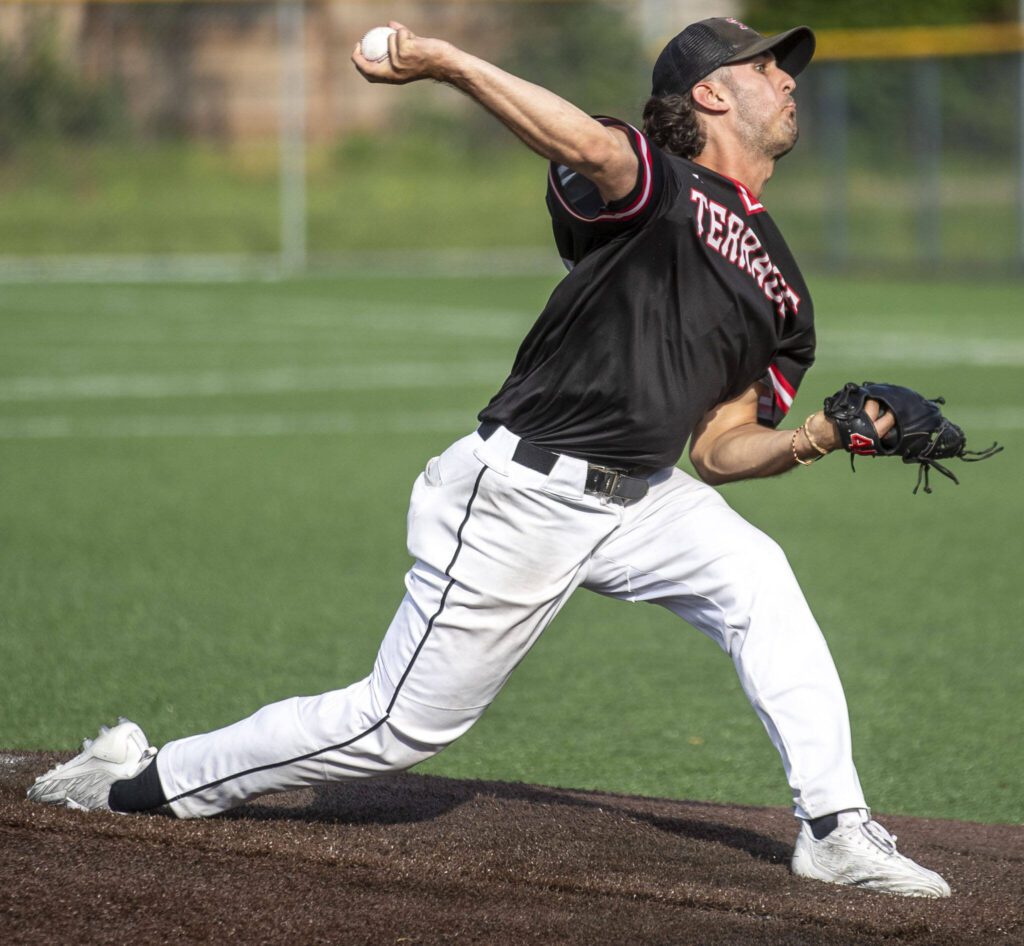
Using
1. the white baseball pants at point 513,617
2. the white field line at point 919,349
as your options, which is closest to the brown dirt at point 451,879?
A: the white baseball pants at point 513,617

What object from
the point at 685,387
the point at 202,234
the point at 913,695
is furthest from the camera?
the point at 202,234

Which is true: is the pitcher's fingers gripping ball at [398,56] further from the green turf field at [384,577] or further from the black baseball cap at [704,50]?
the green turf field at [384,577]

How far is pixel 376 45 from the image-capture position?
3.75 m

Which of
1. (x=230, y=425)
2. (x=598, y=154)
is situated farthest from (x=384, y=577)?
(x=230, y=425)

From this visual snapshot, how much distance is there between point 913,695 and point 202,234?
2362 centimetres

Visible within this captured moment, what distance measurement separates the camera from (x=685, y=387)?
415 centimetres

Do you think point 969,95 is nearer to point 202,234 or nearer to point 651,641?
point 202,234

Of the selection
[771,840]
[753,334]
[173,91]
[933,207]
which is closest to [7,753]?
[771,840]

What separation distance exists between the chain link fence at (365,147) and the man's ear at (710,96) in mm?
20926

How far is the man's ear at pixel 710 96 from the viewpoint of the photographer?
4.38 m

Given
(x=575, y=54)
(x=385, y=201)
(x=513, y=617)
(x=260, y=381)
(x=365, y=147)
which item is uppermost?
(x=575, y=54)

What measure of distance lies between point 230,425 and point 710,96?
9216 mm

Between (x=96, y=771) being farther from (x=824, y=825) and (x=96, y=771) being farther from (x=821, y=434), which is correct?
(x=821, y=434)

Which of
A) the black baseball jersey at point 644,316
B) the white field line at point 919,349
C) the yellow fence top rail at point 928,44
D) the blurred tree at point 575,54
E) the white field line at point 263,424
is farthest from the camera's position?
the blurred tree at point 575,54
